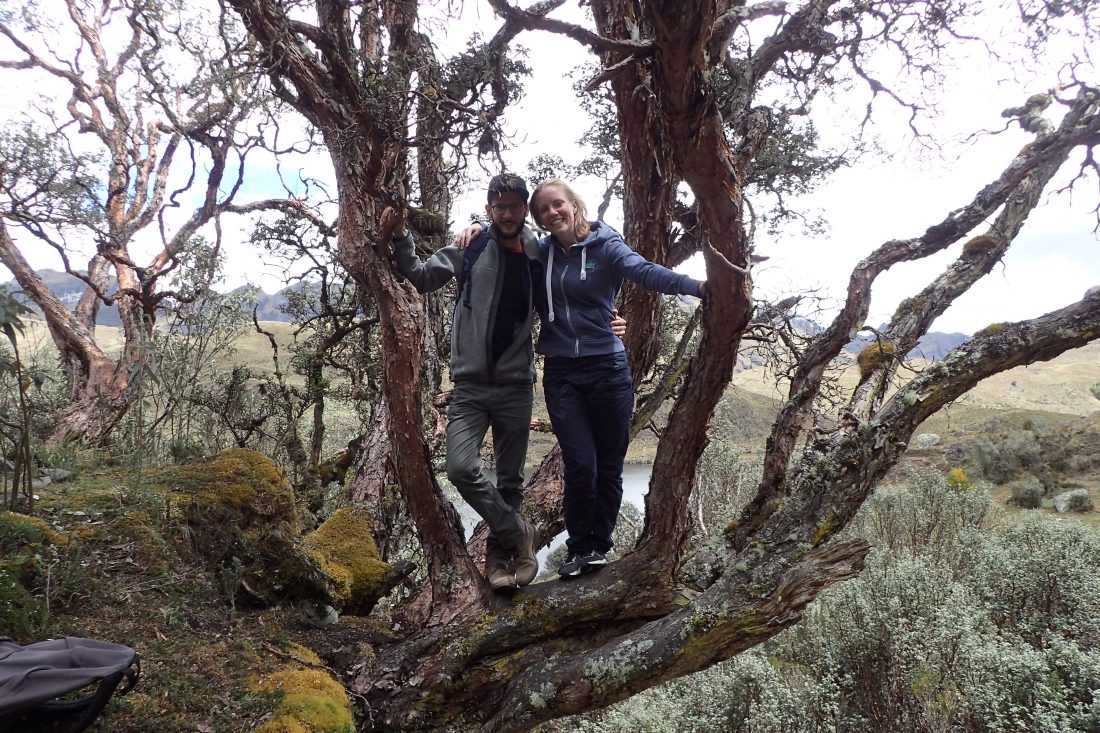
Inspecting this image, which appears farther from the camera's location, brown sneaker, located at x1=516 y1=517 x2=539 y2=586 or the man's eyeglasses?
brown sneaker, located at x1=516 y1=517 x2=539 y2=586

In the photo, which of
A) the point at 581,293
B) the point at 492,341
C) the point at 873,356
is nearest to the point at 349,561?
the point at 492,341

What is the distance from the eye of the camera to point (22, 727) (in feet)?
5.33

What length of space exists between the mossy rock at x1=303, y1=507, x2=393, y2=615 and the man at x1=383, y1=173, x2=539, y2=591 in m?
1.25

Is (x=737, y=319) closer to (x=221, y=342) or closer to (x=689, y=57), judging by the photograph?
(x=689, y=57)

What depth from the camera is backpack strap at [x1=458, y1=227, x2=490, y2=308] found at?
9.12 feet

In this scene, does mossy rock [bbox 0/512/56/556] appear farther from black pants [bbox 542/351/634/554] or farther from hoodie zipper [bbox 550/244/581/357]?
hoodie zipper [bbox 550/244/581/357]

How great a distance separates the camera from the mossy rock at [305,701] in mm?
2170

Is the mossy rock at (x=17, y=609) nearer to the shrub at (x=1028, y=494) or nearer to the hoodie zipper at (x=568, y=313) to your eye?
the hoodie zipper at (x=568, y=313)

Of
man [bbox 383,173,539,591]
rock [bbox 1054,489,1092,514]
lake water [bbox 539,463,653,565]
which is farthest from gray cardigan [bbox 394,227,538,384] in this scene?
rock [bbox 1054,489,1092,514]

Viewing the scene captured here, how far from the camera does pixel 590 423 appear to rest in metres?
2.82

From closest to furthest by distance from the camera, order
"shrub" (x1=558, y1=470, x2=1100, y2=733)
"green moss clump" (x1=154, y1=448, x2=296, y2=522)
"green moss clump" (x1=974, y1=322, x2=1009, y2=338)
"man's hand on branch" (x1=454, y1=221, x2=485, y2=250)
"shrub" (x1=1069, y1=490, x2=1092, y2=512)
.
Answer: "man's hand on branch" (x1=454, y1=221, x2=485, y2=250), "green moss clump" (x1=974, y1=322, x2=1009, y2=338), "green moss clump" (x1=154, y1=448, x2=296, y2=522), "shrub" (x1=558, y1=470, x2=1100, y2=733), "shrub" (x1=1069, y1=490, x2=1092, y2=512)

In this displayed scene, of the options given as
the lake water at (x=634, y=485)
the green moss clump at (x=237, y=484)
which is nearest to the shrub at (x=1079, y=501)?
the lake water at (x=634, y=485)

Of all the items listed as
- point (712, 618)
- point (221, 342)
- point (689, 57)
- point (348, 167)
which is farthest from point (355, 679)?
point (221, 342)

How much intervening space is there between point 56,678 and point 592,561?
210 cm
